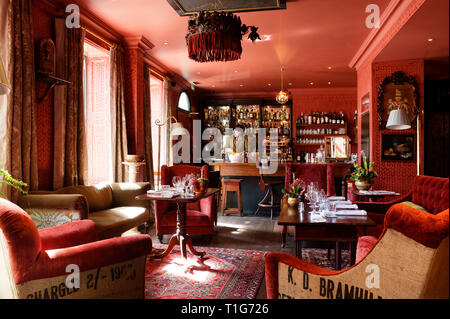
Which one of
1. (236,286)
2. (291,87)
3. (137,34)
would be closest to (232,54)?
(236,286)

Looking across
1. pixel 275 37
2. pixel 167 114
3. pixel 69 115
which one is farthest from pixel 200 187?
pixel 167 114

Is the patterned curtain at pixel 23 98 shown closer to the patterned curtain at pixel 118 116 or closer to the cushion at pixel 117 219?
the cushion at pixel 117 219

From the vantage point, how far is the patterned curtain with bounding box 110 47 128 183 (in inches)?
202

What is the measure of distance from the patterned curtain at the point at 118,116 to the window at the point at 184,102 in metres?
3.23

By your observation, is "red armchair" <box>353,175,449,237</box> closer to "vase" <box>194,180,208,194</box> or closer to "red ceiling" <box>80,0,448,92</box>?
"vase" <box>194,180,208,194</box>

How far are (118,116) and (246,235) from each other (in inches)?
110

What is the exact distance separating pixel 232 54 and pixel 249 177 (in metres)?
3.72

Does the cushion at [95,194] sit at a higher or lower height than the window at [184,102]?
lower

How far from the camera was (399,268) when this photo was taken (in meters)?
1.17

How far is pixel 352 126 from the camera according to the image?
9688 mm

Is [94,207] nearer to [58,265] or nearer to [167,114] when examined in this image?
[58,265]

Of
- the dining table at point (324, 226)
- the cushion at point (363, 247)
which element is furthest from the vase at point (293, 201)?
the cushion at point (363, 247)

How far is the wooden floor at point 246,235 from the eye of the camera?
4211mm
